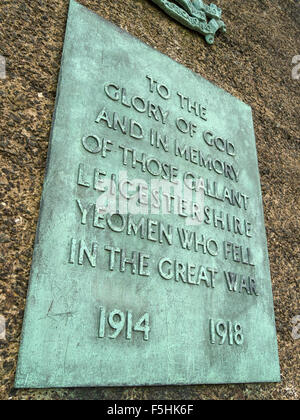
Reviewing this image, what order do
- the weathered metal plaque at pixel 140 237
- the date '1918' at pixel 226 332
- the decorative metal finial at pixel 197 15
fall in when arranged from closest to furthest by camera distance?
the weathered metal plaque at pixel 140 237 → the date '1918' at pixel 226 332 → the decorative metal finial at pixel 197 15

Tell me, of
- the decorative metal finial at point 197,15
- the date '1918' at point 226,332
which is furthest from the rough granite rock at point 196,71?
the date '1918' at point 226,332

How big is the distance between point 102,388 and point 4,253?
0.62 m

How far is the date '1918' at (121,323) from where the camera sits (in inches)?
54.7

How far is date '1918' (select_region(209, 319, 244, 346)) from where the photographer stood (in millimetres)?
1693

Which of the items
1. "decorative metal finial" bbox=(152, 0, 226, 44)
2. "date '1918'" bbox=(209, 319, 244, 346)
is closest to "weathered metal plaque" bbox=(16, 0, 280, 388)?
"date '1918'" bbox=(209, 319, 244, 346)

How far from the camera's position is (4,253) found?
4.36ft

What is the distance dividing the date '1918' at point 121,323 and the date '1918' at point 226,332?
1.20 feet

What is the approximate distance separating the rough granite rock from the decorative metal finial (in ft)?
0.16

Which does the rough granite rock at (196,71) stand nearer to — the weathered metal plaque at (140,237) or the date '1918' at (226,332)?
the weathered metal plaque at (140,237)

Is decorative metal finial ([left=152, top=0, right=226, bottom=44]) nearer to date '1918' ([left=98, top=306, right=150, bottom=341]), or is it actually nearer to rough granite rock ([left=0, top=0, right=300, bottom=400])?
rough granite rock ([left=0, top=0, right=300, bottom=400])

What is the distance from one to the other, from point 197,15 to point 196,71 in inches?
18.5

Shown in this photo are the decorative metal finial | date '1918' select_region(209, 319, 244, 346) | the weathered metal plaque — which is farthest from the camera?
the decorative metal finial

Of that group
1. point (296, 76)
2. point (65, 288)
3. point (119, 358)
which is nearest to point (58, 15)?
A: point (65, 288)
